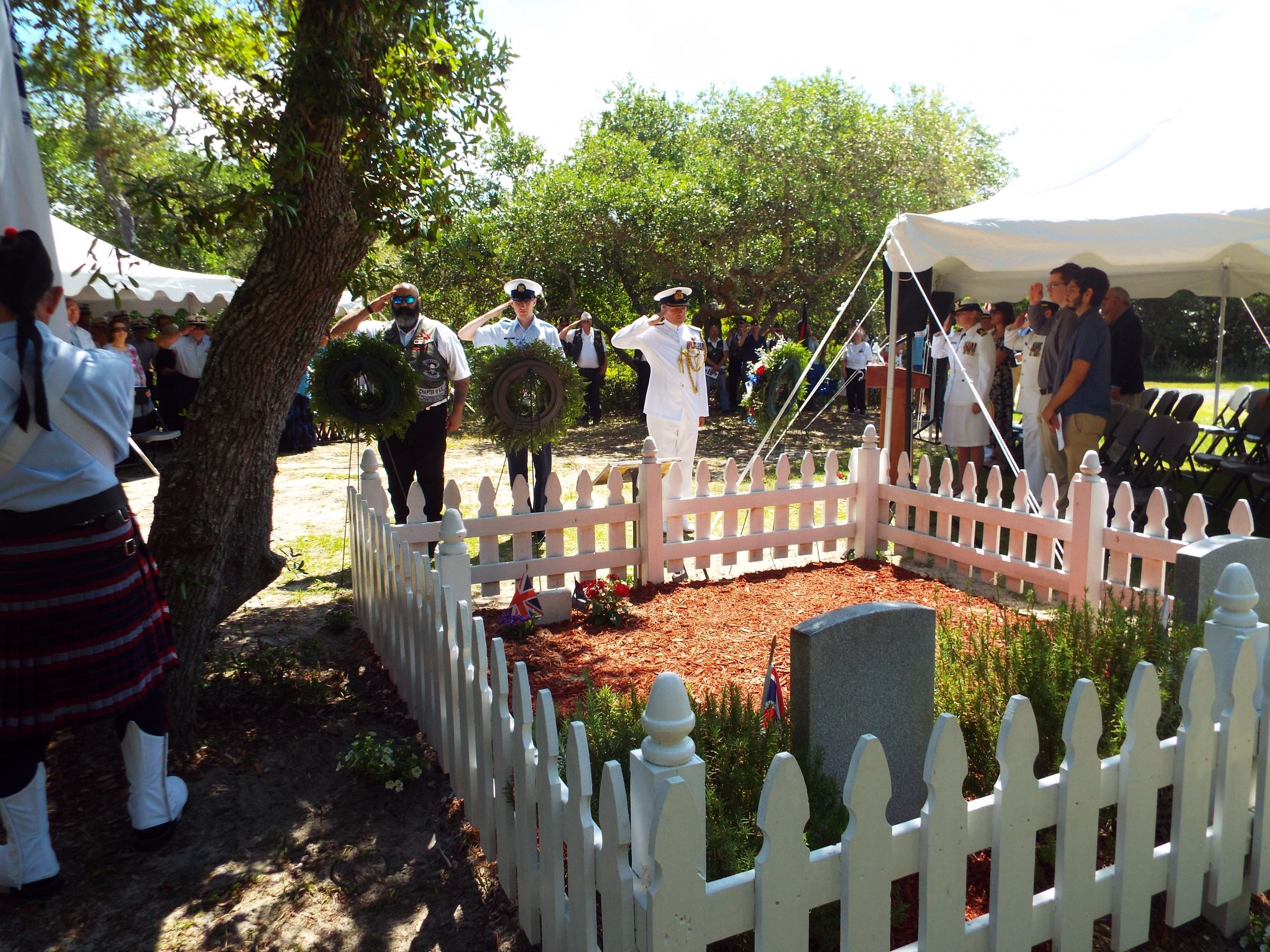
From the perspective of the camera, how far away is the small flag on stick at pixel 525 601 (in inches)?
213

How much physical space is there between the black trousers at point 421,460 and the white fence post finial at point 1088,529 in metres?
4.21

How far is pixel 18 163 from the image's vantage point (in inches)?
123

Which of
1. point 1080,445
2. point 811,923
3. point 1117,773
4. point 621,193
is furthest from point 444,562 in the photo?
point 621,193

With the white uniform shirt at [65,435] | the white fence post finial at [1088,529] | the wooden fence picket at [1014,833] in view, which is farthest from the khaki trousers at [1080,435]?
the white uniform shirt at [65,435]

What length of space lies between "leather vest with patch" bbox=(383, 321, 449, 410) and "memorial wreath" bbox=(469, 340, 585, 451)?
25 centimetres

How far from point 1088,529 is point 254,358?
461 cm

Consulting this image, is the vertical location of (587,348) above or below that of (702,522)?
above

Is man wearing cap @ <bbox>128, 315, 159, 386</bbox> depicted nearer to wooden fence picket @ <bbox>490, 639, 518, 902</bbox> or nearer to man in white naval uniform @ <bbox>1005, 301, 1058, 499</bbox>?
man in white naval uniform @ <bbox>1005, 301, 1058, 499</bbox>

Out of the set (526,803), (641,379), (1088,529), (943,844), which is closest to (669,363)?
(1088,529)

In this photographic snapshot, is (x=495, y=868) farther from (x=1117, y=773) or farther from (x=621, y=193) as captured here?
(x=621, y=193)

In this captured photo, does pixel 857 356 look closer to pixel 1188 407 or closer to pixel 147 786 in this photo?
pixel 1188 407

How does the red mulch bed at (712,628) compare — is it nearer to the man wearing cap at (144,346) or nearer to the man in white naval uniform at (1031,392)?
the man in white naval uniform at (1031,392)

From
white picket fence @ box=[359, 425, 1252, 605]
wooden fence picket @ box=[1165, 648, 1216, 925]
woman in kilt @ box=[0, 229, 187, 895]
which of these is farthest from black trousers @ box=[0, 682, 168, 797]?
wooden fence picket @ box=[1165, 648, 1216, 925]

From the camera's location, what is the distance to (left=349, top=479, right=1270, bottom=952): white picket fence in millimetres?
1889
